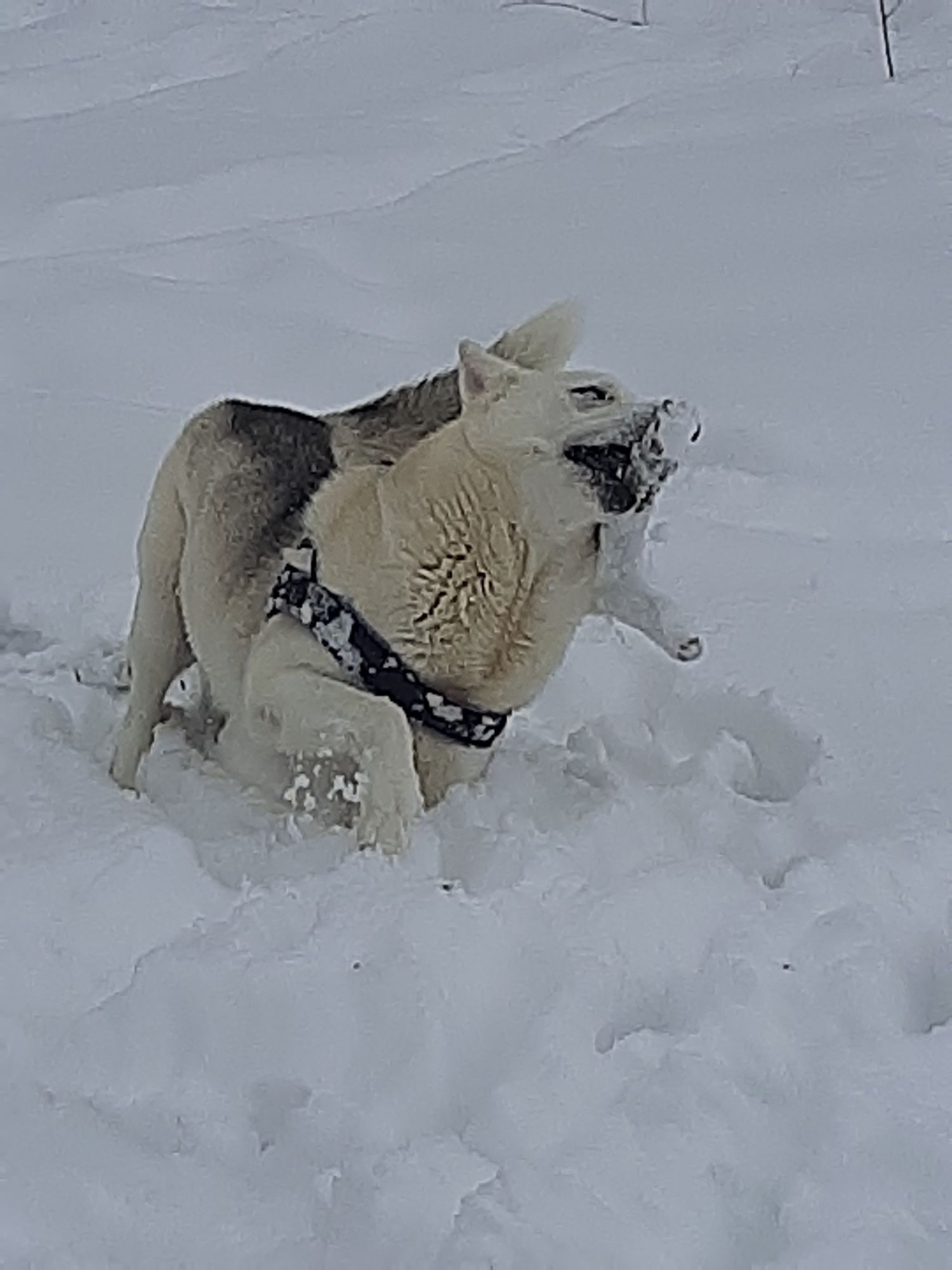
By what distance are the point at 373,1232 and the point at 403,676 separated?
1.03m

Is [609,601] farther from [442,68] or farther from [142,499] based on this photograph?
[442,68]

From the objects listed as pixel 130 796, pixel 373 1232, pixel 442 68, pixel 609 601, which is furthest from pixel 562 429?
pixel 442 68

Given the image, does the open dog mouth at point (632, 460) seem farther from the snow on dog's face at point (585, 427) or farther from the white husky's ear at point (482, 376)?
the white husky's ear at point (482, 376)

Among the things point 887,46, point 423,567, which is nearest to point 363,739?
point 423,567

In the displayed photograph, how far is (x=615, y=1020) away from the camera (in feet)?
7.04

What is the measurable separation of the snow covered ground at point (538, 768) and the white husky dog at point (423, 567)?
5.9 inches

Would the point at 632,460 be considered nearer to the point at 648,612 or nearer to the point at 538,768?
the point at 648,612

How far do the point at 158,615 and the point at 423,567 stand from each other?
28.9 inches

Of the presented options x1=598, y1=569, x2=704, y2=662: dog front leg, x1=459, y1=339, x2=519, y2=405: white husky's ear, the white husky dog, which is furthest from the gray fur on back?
x1=598, y1=569, x2=704, y2=662: dog front leg

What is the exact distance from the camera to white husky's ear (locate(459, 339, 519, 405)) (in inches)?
99.8

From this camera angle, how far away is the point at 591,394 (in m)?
2.50

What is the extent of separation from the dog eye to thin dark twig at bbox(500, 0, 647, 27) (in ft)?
16.6

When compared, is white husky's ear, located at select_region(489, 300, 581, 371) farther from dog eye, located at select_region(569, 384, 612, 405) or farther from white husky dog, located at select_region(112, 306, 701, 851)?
dog eye, located at select_region(569, 384, 612, 405)

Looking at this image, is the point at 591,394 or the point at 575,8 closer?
the point at 591,394
